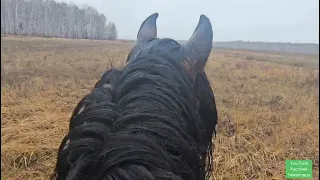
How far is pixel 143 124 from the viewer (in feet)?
2.28

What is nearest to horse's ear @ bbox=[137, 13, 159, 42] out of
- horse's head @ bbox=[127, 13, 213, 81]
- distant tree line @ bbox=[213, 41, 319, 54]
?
horse's head @ bbox=[127, 13, 213, 81]

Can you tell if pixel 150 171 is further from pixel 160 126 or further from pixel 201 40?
pixel 201 40

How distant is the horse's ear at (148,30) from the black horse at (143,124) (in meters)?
0.22

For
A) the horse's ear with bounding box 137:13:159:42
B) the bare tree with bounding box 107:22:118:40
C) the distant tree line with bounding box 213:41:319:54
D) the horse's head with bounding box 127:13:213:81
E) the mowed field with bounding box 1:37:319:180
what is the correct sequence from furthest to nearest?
the distant tree line with bounding box 213:41:319:54, the bare tree with bounding box 107:22:118:40, the mowed field with bounding box 1:37:319:180, the horse's ear with bounding box 137:13:159:42, the horse's head with bounding box 127:13:213:81

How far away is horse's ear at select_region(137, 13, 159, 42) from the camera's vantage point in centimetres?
121

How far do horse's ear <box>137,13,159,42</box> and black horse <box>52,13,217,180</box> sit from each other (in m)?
0.22

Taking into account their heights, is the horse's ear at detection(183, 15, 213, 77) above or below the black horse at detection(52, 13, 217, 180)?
above

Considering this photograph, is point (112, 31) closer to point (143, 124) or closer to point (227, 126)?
point (227, 126)

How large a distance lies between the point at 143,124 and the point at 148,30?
24.5 inches

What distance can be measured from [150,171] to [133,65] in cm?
35

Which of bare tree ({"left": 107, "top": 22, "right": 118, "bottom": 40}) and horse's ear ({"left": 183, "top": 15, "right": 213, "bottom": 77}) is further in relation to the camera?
bare tree ({"left": 107, "top": 22, "right": 118, "bottom": 40})

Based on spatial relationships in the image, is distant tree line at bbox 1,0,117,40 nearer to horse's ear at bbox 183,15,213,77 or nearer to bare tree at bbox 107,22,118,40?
bare tree at bbox 107,22,118,40

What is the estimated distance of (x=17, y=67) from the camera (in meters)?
9.35

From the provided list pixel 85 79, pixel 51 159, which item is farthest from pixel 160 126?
pixel 85 79
